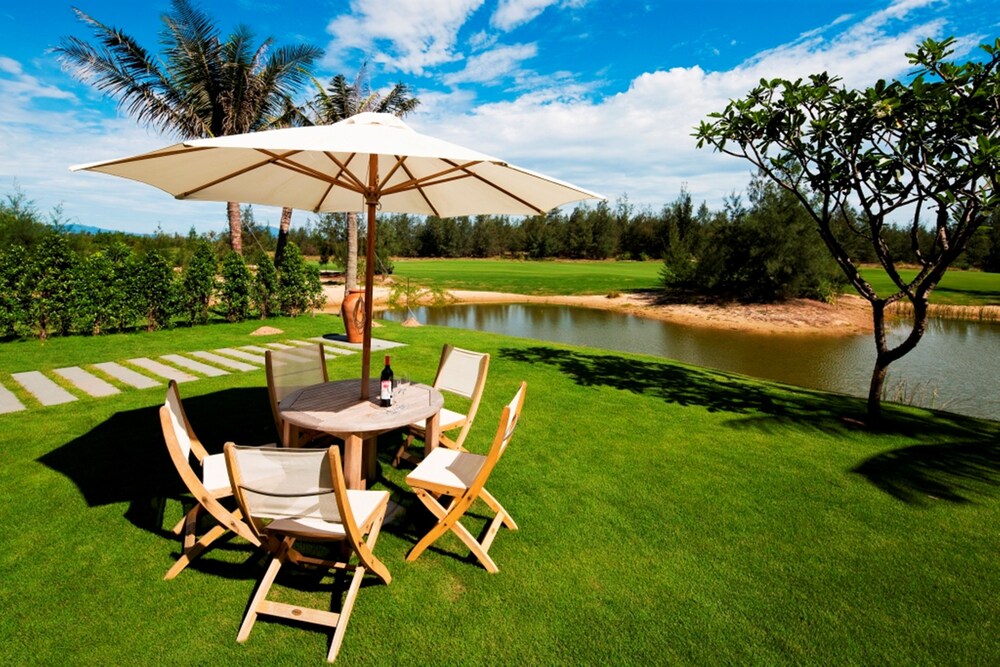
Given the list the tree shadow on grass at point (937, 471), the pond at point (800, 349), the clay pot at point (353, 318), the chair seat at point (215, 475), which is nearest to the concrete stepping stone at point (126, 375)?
the clay pot at point (353, 318)

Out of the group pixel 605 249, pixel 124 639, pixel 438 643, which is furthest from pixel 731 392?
pixel 605 249

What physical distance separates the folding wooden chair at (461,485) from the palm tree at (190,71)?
12.4 metres

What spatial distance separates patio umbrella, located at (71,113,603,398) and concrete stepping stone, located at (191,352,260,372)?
3325 mm

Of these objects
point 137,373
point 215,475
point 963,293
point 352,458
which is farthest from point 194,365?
point 963,293

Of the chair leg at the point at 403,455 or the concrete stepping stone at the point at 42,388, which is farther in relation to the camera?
the concrete stepping stone at the point at 42,388

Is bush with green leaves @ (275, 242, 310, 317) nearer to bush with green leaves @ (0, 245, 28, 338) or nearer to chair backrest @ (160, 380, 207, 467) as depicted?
bush with green leaves @ (0, 245, 28, 338)

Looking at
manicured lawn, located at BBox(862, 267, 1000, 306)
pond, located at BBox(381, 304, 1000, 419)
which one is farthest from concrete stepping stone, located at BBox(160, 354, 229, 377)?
manicured lawn, located at BBox(862, 267, 1000, 306)

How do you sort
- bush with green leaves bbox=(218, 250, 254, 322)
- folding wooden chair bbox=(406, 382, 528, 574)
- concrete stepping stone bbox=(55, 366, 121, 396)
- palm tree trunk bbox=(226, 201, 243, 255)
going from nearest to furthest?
folding wooden chair bbox=(406, 382, 528, 574) < concrete stepping stone bbox=(55, 366, 121, 396) < bush with green leaves bbox=(218, 250, 254, 322) < palm tree trunk bbox=(226, 201, 243, 255)

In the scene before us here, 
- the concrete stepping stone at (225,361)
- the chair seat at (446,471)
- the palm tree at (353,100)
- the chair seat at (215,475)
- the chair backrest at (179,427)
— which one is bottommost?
the concrete stepping stone at (225,361)

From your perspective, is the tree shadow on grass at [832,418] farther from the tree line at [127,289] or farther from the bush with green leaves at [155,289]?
the bush with green leaves at [155,289]

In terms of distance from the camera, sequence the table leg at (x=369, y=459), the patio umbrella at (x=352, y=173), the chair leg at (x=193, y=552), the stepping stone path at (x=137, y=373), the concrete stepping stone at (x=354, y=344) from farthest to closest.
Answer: the concrete stepping stone at (x=354, y=344) → the stepping stone path at (x=137, y=373) → the table leg at (x=369, y=459) → the chair leg at (x=193, y=552) → the patio umbrella at (x=352, y=173)

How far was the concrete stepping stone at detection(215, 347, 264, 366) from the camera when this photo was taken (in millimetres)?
7717

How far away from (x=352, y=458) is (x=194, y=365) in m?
5.62

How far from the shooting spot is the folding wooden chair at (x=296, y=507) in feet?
7.11
